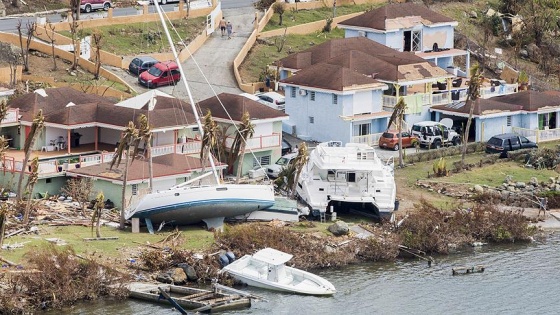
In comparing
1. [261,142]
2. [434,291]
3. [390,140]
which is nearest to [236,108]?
[261,142]

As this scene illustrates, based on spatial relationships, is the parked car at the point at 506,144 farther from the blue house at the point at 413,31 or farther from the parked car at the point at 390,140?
the blue house at the point at 413,31

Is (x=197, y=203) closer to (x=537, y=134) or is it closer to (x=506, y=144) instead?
(x=506, y=144)

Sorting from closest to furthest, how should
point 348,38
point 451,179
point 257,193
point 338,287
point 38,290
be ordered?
point 38,290 → point 338,287 → point 257,193 → point 451,179 → point 348,38

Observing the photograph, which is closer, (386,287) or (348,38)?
(386,287)

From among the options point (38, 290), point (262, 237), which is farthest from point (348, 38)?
point (38, 290)

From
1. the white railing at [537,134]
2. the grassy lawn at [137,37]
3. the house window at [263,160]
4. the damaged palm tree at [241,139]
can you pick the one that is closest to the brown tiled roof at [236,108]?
the house window at [263,160]

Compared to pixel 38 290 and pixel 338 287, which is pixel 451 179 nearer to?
pixel 338 287
